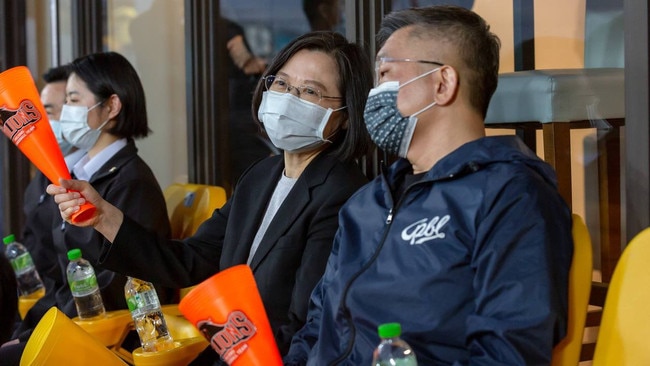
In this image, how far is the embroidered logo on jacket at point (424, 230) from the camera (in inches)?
73.2

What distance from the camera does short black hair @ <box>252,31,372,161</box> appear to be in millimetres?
2695

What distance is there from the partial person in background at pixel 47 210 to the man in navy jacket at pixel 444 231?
1991mm

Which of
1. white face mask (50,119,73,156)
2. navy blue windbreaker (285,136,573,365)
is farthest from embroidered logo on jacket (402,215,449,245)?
white face mask (50,119,73,156)

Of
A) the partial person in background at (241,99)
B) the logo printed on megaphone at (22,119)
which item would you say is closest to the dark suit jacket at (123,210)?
the partial person in background at (241,99)

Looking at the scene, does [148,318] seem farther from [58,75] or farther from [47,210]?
[58,75]

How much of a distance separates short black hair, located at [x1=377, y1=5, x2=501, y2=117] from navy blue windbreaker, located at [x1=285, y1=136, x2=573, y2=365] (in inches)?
6.8

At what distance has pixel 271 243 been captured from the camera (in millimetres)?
2594

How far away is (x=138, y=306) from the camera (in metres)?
2.93

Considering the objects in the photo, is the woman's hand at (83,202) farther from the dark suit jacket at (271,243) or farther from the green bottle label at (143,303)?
the green bottle label at (143,303)

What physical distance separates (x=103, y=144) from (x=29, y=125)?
1.30 metres

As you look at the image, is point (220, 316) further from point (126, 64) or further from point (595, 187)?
point (126, 64)

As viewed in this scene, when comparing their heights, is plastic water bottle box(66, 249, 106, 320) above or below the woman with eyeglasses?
below

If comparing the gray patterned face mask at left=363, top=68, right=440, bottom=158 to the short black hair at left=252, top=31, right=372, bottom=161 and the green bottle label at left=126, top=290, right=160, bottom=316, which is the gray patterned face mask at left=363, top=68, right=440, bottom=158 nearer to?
the short black hair at left=252, top=31, right=372, bottom=161

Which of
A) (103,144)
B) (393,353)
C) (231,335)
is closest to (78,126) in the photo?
(103,144)
